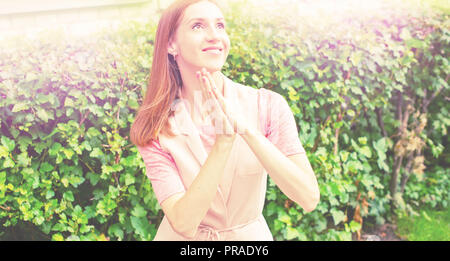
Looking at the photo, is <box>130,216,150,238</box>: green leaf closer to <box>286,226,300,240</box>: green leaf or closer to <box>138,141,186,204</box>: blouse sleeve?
<box>286,226,300,240</box>: green leaf

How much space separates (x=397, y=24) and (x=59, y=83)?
3019 mm

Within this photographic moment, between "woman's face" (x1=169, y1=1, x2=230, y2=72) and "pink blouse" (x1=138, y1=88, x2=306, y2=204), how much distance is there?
0.98 ft

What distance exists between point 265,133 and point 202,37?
1.66ft

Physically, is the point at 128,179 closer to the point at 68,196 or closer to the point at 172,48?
the point at 68,196

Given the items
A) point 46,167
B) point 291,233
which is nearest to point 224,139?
point 46,167

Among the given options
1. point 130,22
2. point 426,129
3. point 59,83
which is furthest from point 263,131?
point 426,129

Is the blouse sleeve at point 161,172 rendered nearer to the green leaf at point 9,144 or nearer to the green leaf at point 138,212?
the green leaf at point 138,212

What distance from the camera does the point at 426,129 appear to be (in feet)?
14.7

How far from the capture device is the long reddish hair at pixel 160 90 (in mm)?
1762

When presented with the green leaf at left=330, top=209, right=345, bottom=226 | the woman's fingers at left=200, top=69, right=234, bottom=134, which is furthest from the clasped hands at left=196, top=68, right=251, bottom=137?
the green leaf at left=330, top=209, right=345, bottom=226

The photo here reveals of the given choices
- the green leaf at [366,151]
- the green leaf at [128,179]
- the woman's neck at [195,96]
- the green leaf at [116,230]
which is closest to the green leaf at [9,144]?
the green leaf at [128,179]

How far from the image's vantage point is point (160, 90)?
1.82m

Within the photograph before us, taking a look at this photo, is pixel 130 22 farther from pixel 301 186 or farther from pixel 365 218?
pixel 365 218
